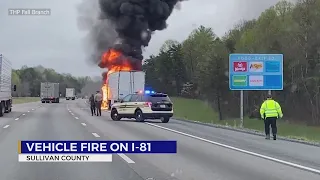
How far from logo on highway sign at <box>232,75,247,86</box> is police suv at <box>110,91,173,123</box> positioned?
3.85 meters

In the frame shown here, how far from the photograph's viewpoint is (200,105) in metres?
80.1

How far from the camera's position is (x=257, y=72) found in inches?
1053

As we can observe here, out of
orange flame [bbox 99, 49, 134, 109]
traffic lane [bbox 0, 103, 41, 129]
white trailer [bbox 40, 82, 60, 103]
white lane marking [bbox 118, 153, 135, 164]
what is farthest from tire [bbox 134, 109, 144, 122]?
white trailer [bbox 40, 82, 60, 103]

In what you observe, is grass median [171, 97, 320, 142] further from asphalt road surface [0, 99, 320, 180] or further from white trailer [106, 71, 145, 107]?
asphalt road surface [0, 99, 320, 180]

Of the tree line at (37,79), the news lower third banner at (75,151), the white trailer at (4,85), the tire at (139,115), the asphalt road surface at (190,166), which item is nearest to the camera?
the asphalt road surface at (190,166)

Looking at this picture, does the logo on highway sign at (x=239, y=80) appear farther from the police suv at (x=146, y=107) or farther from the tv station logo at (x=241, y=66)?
→ the police suv at (x=146, y=107)

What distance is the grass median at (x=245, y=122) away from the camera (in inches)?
1412

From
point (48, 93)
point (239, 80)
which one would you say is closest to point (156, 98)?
point (239, 80)

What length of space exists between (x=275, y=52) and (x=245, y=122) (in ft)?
32.2

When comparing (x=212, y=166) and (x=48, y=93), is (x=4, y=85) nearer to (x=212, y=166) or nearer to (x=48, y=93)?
(x=212, y=166)

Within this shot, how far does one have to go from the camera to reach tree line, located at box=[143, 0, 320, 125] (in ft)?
163

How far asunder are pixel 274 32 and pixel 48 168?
2145 inches

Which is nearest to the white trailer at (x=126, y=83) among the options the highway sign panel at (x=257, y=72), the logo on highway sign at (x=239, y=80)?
the logo on highway sign at (x=239, y=80)

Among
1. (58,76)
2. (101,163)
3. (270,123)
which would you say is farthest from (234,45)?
(58,76)
